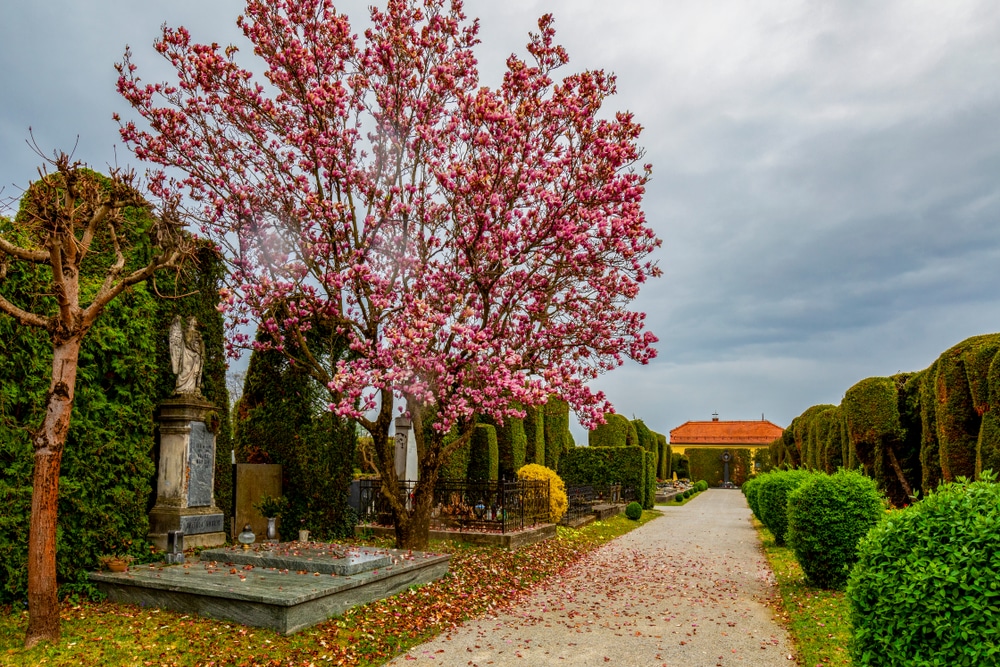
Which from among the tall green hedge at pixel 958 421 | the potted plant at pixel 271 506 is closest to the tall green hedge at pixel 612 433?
the tall green hedge at pixel 958 421

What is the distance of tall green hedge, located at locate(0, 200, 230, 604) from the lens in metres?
6.56

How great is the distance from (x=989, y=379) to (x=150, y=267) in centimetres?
1308

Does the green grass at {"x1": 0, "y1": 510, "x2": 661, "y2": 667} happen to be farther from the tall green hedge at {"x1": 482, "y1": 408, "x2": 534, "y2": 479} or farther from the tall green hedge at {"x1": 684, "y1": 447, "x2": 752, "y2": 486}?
the tall green hedge at {"x1": 684, "y1": 447, "x2": 752, "y2": 486}

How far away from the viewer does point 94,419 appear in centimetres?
744

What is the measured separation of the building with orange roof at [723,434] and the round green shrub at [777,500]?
5373 centimetres

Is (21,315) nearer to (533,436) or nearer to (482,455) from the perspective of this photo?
(482,455)

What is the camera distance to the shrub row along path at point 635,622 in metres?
6.10

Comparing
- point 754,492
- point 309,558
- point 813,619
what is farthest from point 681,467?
point 309,558

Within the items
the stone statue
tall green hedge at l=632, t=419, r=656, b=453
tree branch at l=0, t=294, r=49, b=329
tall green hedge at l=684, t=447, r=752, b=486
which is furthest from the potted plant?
tall green hedge at l=684, t=447, r=752, b=486

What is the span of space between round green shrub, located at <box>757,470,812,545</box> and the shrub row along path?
61.0 inches

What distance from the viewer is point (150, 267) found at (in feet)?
21.3

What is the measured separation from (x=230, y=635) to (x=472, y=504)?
8.36 meters

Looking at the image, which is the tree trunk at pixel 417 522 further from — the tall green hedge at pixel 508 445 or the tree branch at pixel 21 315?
the tall green hedge at pixel 508 445

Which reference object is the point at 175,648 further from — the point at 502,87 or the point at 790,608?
the point at 502,87
